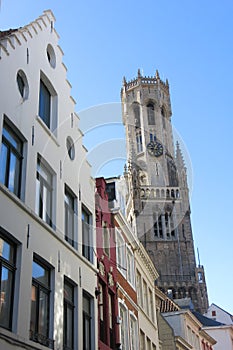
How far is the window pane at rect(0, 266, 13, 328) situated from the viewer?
37.4 ft

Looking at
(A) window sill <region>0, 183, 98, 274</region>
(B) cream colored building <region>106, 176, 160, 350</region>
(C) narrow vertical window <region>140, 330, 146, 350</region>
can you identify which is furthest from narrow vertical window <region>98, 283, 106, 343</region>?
(C) narrow vertical window <region>140, 330, 146, 350</region>

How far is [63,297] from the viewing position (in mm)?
14797

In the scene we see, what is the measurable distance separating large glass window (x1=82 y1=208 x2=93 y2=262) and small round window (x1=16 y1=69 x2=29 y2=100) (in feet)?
17.3

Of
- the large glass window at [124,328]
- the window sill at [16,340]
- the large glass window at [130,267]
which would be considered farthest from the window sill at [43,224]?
the large glass window at [130,267]

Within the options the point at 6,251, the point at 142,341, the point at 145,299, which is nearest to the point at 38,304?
the point at 6,251

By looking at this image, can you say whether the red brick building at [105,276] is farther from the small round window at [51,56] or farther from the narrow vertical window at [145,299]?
the narrow vertical window at [145,299]

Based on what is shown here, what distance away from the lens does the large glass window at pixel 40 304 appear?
12.8 meters

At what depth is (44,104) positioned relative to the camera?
54.2ft

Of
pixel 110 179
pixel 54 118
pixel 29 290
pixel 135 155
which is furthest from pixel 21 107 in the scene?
pixel 135 155

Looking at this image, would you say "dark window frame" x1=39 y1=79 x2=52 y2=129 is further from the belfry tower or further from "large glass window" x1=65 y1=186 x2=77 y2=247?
the belfry tower

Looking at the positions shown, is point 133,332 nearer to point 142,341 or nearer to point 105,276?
point 142,341

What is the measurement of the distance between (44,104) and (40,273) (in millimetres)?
5592

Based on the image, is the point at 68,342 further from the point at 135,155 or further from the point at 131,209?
the point at 135,155

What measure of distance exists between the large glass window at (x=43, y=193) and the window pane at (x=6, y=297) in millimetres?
2685
